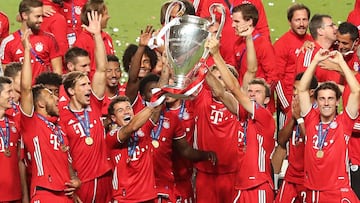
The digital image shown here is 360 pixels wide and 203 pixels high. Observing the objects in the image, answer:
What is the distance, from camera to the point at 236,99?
414 inches

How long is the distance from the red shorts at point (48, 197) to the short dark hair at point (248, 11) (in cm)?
262

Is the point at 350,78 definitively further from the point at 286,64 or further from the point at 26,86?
the point at 26,86

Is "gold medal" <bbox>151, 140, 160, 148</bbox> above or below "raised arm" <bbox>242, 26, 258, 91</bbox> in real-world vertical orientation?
below

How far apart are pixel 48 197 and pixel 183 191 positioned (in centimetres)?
166

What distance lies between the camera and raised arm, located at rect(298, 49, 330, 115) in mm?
10273

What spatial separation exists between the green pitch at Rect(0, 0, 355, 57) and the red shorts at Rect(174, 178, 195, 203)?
16.4 ft

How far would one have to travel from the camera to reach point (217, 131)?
11320 millimetres

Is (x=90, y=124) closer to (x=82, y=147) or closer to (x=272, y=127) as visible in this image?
(x=82, y=147)

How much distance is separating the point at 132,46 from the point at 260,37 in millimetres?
1292

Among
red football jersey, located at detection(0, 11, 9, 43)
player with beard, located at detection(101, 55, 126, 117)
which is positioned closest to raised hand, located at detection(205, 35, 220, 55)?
player with beard, located at detection(101, 55, 126, 117)

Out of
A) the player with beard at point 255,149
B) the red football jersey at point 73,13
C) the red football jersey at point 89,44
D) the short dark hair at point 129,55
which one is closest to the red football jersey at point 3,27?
the red football jersey at point 73,13

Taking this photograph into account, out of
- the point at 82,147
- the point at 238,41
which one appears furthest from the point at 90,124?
the point at 238,41

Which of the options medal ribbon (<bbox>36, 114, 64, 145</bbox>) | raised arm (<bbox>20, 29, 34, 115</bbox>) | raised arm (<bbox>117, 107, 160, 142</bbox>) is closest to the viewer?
raised arm (<bbox>20, 29, 34, 115</bbox>)

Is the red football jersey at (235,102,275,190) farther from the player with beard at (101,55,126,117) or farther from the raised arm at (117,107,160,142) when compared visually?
the player with beard at (101,55,126,117)
